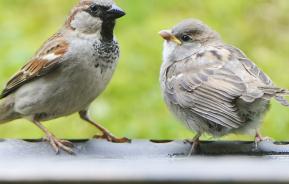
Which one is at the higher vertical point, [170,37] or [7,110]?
[170,37]

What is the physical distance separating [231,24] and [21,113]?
9.32 ft

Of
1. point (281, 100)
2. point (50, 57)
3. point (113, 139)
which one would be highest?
point (50, 57)

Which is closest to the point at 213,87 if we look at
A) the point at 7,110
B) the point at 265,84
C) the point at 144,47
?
the point at 265,84

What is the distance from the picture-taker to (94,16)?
11.3 feet

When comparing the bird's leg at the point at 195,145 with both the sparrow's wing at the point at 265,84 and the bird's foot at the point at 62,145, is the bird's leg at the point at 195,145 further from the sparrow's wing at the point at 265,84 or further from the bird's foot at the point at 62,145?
the bird's foot at the point at 62,145

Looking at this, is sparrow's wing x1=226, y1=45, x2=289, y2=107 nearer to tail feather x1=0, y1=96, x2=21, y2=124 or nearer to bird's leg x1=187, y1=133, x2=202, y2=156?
bird's leg x1=187, y1=133, x2=202, y2=156

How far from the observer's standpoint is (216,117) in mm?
3082

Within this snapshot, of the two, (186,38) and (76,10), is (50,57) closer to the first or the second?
(76,10)

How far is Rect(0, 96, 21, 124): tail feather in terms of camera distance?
3.69m

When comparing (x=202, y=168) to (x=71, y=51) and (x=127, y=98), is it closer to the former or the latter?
(x=71, y=51)

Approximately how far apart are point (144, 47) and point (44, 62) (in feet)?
7.66

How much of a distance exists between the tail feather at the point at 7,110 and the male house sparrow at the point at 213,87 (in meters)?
0.82

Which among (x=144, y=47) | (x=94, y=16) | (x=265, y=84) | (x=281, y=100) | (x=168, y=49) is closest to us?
(x=281, y=100)

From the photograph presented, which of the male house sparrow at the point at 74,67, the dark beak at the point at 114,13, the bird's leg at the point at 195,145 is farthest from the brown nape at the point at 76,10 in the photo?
the bird's leg at the point at 195,145
